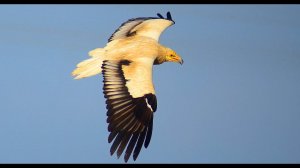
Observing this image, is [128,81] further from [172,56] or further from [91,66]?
[172,56]

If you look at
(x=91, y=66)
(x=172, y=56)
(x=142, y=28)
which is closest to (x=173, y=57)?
(x=172, y=56)

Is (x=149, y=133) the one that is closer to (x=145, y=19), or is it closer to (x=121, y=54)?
(x=121, y=54)

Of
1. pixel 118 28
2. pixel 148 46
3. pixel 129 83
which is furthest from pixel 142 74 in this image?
pixel 118 28

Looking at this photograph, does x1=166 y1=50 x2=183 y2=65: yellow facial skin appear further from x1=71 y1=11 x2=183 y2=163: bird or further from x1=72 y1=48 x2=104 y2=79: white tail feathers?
x1=72 y1=48 x2=104 y2=79: white tail feathers

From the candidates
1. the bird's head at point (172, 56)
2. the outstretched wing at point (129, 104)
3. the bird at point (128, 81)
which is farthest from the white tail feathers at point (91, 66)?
the bird's head at point (172, 56)

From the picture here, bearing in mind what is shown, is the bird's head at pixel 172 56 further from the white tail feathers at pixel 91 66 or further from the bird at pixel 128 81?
the white tail feathers at pixel 91 66

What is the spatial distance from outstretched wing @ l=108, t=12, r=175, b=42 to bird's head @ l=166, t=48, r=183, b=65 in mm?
383

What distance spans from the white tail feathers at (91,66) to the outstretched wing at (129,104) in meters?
0.65

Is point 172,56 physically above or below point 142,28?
below

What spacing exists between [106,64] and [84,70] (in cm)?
79

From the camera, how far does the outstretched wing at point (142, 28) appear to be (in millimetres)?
18750

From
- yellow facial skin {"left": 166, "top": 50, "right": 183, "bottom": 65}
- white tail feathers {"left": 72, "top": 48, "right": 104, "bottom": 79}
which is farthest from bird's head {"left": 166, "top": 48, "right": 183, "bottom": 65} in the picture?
white tail feathers {"left": 72, "top": 48, "right": 104, "bottom": 79}

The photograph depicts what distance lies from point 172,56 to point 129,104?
3053 mm

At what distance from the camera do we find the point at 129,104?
16250 millimetres
